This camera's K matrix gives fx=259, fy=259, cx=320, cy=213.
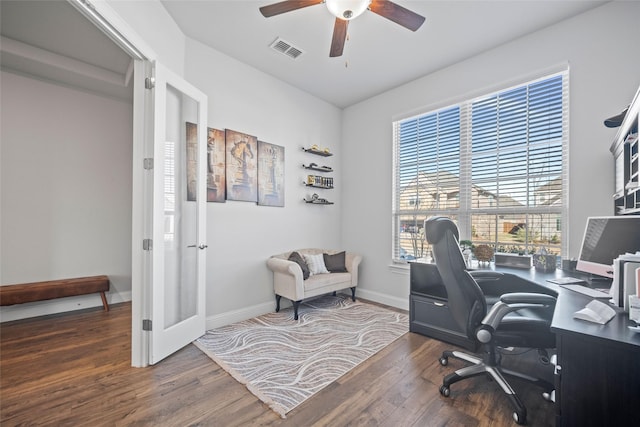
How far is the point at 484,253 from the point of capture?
2697 millimetres

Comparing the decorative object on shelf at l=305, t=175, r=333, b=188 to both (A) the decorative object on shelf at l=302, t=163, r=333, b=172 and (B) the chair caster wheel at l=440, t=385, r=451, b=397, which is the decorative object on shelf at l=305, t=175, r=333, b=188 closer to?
(A) the decorative object on shelf at l=302, t=163, r=333, b=172

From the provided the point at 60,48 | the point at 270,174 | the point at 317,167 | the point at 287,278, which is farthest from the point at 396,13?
the point at 60,48

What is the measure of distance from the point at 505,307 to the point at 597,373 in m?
0.68

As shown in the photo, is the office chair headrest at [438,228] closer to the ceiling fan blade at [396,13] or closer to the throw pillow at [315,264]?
the ceiling fan blade at [396,13]

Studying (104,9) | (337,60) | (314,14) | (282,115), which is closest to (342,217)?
(282,115)

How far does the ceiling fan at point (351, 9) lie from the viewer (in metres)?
1.74

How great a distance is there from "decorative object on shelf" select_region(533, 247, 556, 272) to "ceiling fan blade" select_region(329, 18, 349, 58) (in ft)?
8.60

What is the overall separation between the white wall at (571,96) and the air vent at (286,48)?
1.53 metres

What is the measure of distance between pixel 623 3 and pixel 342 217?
3695mm

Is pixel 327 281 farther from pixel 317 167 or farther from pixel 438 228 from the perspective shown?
pixel 438 228

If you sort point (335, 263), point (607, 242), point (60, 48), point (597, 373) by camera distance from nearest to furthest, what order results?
point (597, 373), point (607, 242), point (60, 48), point (335, 263)

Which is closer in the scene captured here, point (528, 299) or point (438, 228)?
point (528, 299)

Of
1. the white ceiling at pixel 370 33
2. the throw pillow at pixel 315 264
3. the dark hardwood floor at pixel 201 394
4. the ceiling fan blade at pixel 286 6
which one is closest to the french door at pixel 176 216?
the dark hardwood floor at pixel 201 394

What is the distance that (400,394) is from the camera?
1.83 metres
